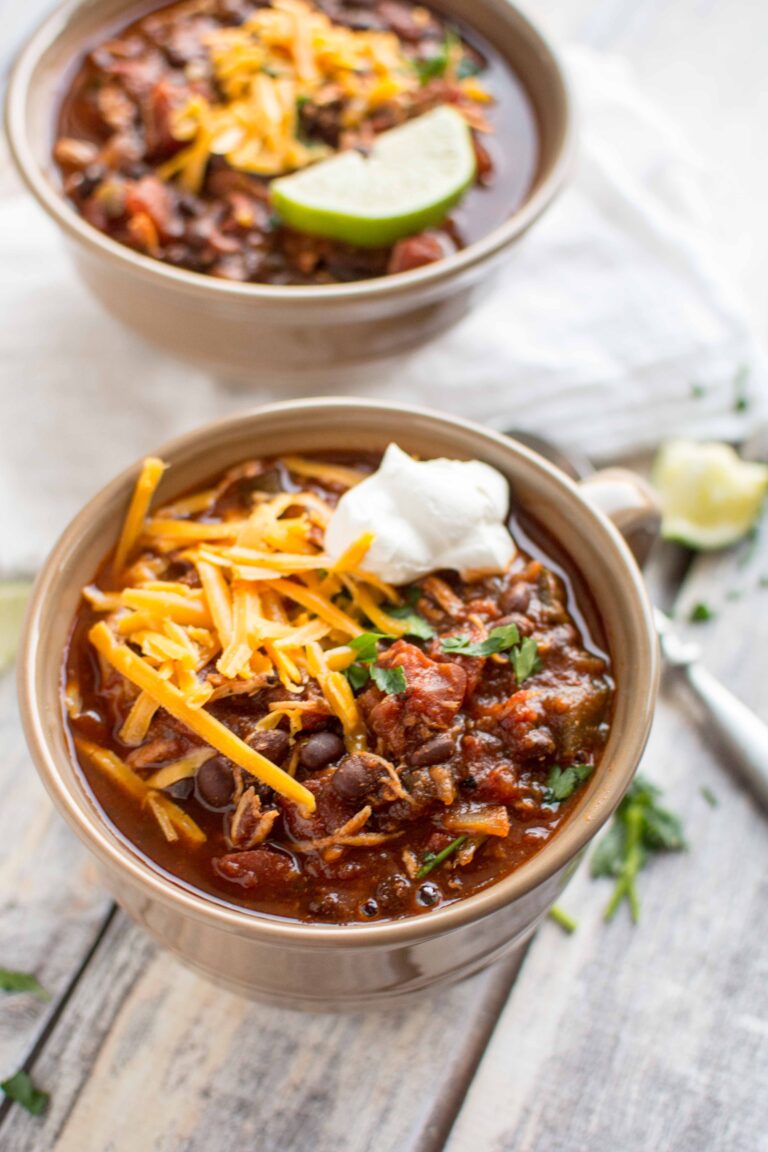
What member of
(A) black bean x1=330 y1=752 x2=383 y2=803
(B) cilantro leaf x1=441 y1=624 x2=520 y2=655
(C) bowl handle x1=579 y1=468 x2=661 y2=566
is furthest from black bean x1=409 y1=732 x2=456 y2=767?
(C) bowl handle x1=579 y1=468 x2=661 y2=566

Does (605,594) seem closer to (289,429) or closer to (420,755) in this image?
(420,755)

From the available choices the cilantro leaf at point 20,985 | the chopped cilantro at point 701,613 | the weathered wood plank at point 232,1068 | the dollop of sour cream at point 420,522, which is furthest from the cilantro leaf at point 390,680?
the chopped cilantro at point 701,613

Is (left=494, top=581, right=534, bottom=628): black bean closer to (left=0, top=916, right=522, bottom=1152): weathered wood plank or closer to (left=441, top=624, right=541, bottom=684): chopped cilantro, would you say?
(left=441, top=624, right=541, bottom=684): chopped cilantro

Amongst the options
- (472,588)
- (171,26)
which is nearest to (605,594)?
(472,588)

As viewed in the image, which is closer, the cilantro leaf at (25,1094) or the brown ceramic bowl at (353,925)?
the brown ceramic bowl at (353,925)

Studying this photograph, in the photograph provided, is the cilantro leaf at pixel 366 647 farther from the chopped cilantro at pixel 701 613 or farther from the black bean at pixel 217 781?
the chopped cilantro at pixel 701 613

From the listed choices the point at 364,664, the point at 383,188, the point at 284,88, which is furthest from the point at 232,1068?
the point at 284,88
